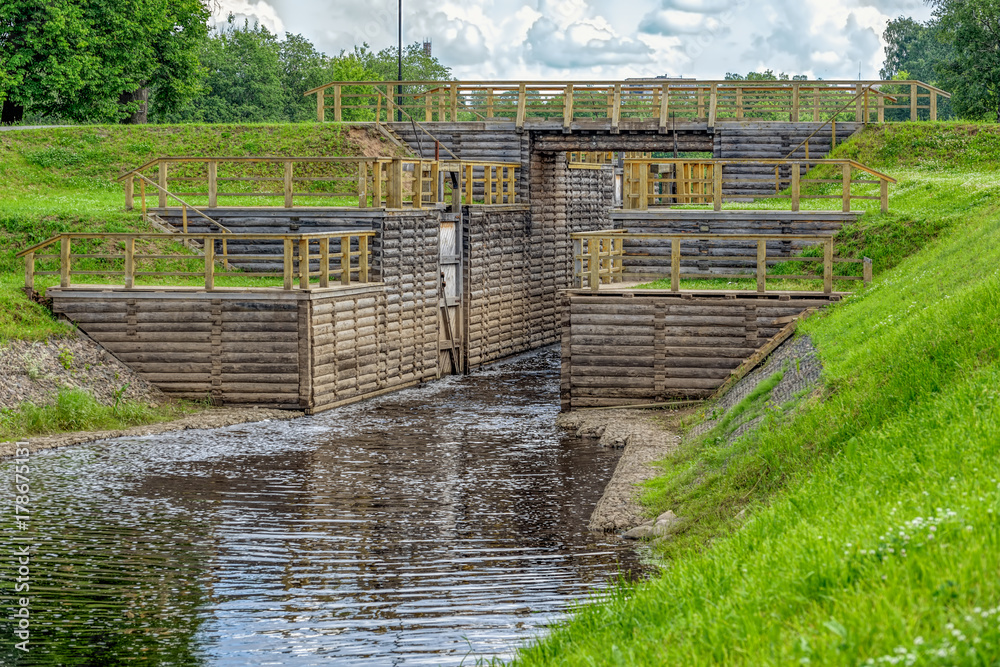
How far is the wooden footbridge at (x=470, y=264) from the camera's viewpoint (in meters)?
22.0

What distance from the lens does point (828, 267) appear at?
21.5m

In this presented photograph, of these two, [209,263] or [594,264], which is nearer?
[594,264]

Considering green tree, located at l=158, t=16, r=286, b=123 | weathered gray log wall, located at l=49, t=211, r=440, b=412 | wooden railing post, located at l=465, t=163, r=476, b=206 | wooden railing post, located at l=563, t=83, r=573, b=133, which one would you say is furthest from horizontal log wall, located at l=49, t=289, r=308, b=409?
green tree, located at l=158, t=16, r=286, b=123

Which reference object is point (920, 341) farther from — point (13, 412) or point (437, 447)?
point (13, 412)

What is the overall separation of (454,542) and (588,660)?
636 cm

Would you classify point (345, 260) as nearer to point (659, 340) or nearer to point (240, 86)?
point (659, 340)

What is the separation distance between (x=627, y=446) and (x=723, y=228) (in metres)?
8.83

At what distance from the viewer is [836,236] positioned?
80.3ft

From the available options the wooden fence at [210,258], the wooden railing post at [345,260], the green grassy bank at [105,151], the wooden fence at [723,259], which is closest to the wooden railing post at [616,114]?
the green grassy bank at [105,151]

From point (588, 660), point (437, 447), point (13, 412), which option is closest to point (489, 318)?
point (437, 447)

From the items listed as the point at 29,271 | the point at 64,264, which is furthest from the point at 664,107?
the point at 29,271

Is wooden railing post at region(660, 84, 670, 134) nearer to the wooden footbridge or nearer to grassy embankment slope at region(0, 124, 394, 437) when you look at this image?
the wooden footbridge

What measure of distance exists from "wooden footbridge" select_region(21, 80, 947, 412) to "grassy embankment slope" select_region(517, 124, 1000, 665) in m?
5.20

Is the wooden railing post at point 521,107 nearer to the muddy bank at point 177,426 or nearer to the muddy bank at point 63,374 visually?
the muddy bank at point 177,426
